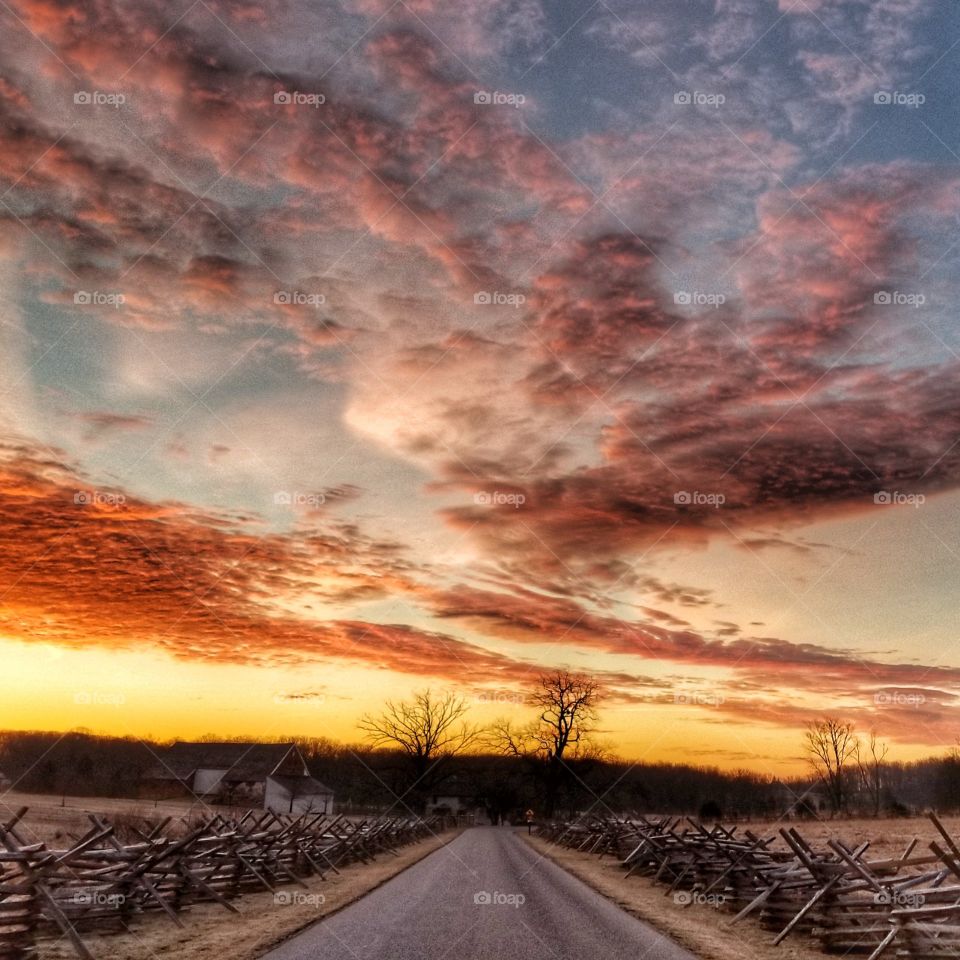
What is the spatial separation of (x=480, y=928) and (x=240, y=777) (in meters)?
81.1

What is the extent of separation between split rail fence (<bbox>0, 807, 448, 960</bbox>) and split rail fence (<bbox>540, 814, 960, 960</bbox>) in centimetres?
979

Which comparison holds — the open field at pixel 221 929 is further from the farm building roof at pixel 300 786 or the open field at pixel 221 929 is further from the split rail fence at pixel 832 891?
the farm building roof at pixel 300 786

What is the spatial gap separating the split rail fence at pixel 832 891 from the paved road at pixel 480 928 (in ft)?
8.13

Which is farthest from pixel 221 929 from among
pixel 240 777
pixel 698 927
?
pixel 240 777

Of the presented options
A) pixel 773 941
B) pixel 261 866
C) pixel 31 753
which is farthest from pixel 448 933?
pixel 31 753

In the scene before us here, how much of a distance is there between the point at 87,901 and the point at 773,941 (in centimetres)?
1067

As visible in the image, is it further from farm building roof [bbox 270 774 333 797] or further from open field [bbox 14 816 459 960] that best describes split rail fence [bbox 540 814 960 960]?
farm building roof [bbox 270 774 333 797]

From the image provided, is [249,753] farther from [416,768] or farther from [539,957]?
[539,957]

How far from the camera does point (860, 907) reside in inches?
498

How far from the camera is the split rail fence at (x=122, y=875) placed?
34.3ft

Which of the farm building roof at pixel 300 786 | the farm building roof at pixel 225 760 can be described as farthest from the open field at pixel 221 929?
the farm building roof at pixel 225 760

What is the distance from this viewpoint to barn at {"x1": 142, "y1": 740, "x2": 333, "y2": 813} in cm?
8412

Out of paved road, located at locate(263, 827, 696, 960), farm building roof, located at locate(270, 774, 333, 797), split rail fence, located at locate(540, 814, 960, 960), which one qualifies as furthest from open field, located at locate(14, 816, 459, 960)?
farm building roof, located at locate(270, 774, 333, 797)

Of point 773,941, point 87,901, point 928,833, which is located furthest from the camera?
point 928,833
